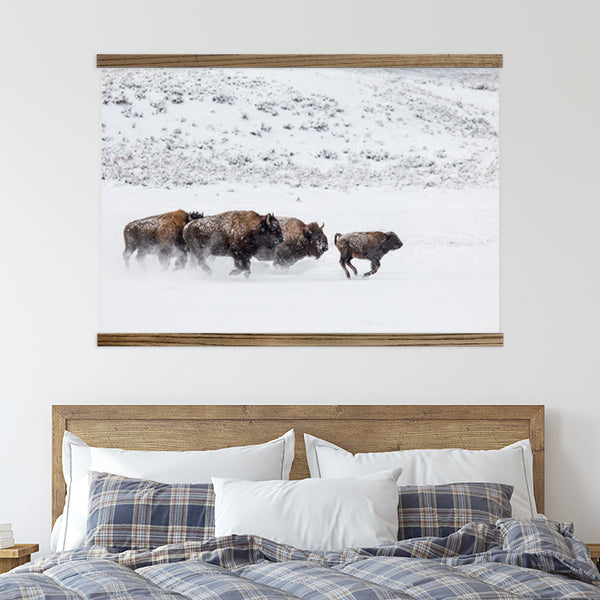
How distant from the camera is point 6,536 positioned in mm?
3086

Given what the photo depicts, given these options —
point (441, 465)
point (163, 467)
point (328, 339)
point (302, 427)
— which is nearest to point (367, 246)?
point (328, 339)

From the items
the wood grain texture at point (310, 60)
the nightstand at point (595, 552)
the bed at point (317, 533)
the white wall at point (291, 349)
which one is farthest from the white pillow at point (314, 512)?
the wood grain texture at point (310, 60)

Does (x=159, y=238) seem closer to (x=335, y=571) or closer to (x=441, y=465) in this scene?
(x=441, y=465)

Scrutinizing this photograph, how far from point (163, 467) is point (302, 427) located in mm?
587

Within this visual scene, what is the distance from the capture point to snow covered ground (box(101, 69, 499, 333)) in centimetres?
337

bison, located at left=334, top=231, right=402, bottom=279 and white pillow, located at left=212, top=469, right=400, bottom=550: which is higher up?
bison, located at left=334, top=231, right=402, bottom=279

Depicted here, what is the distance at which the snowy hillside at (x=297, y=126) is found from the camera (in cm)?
340

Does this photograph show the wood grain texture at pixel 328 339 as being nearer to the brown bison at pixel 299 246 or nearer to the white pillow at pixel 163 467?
the brown bison at pixel 299 246

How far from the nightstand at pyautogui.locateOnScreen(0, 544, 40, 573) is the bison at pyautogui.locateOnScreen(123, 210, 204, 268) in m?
1.18

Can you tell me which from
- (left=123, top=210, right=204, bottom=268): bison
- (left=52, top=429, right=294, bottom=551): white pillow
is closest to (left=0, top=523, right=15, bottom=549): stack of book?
(left=52, top=429, right=294, bottom=551): white pillow

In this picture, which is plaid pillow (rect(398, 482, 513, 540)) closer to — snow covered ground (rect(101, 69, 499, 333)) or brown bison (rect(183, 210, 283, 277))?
snow covered ground (rect(101, 69, 499, 333))

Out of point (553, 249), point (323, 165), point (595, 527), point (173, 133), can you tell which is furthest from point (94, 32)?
point (595, 527)

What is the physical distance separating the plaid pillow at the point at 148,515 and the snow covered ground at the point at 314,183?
29.4 inches

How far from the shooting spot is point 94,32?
3.42 m
